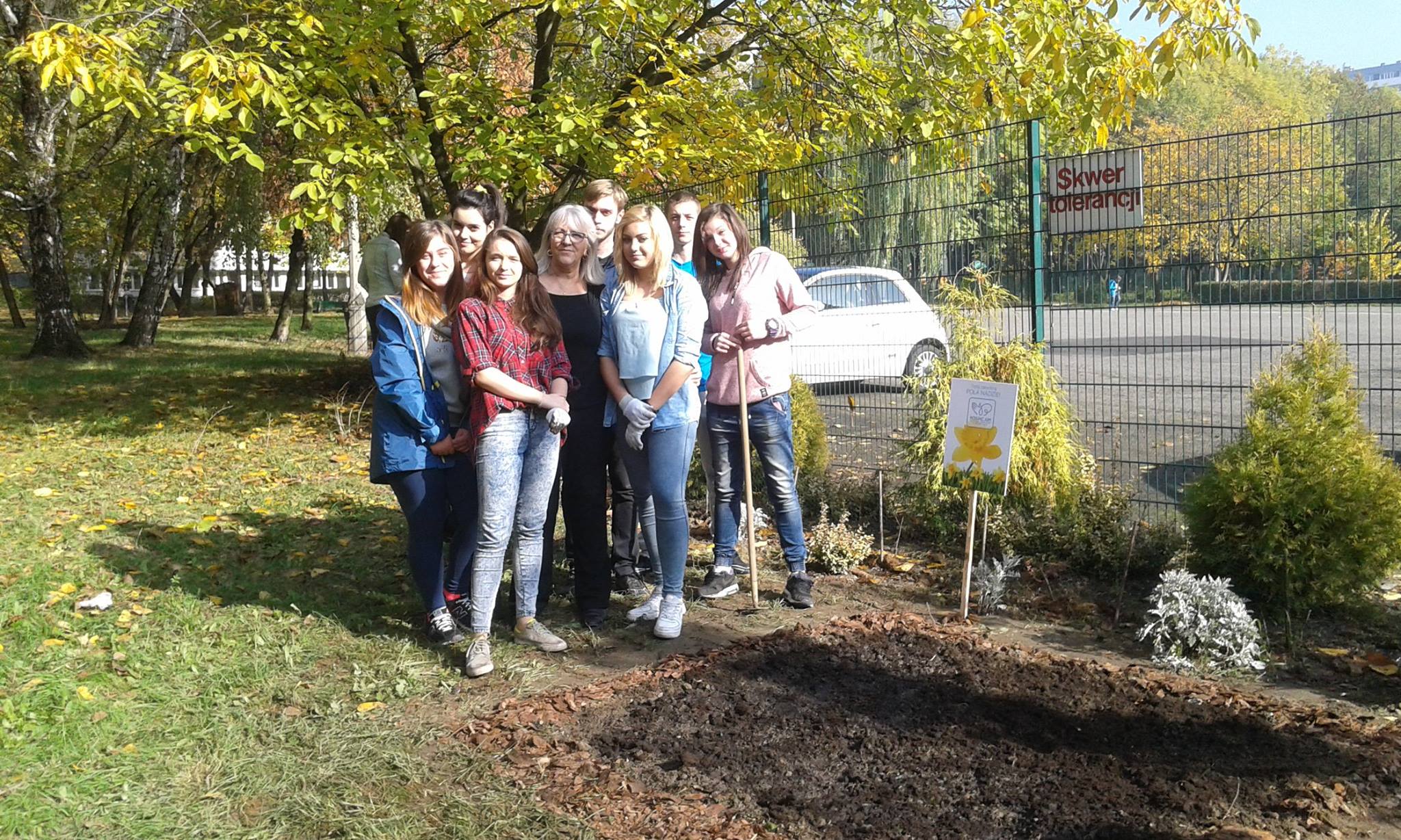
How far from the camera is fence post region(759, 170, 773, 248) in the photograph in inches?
302

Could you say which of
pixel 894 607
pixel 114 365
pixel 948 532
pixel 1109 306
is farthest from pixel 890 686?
pixel 114 365

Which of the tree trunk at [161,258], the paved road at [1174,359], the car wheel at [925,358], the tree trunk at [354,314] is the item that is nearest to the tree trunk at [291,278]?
the tree trunk at [161,258]

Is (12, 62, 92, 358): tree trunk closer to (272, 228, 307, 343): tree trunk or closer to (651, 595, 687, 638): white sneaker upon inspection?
(272, 228, 307, 343): tree trunk

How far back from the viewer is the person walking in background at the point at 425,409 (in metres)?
4.55

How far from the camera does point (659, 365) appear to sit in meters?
4.68

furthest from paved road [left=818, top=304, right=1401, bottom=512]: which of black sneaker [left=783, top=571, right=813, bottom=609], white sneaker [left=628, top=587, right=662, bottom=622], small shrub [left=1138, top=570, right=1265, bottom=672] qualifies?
white sneaker [left=628, top=587, right=662, bottom=622]

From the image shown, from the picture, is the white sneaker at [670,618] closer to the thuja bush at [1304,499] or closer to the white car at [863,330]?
the thuja bush at [1304,499]

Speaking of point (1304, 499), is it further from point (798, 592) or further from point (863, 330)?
point (863, 330)

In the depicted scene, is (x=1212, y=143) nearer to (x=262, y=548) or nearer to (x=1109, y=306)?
(x=1109, y=306)

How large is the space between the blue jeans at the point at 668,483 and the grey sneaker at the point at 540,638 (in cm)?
52

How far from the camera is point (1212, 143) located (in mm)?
5508

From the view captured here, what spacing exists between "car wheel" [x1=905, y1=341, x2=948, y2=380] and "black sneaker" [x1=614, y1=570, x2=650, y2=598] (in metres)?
2.00

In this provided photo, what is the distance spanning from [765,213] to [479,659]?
4295mm

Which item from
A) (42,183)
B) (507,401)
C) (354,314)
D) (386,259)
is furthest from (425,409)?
(354,314)
